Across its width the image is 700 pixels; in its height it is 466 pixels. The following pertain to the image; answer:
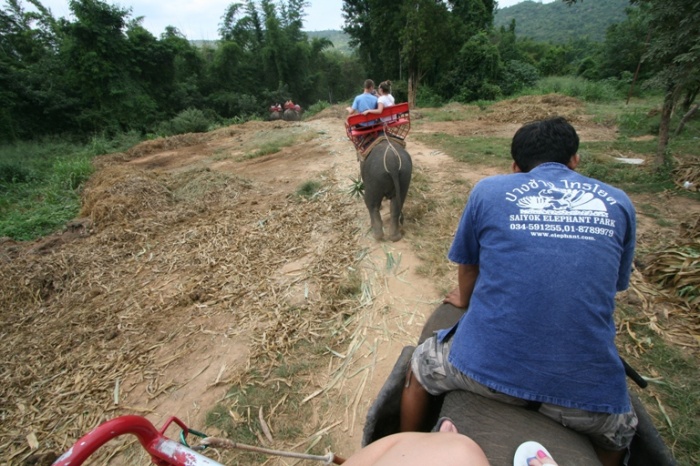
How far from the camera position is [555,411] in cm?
99

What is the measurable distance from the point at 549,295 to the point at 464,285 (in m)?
0.53

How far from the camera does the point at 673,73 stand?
4.36 meters

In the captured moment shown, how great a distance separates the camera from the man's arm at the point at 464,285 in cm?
149

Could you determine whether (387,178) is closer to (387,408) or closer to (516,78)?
(387,408)

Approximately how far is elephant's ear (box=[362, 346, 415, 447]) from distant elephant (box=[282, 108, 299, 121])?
56.1 feet

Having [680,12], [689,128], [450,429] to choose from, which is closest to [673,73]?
[680,12]

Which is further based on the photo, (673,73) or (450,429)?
(673,73)

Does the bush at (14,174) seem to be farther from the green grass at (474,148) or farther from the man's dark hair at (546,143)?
the man's dark hair at (546,143)

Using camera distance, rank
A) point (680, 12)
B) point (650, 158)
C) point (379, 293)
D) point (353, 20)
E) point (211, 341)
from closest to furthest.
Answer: point (211, 341) → point (379, 293) → point (680, 12) → point (650, 158) → point (353, 20)

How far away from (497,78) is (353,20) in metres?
10.5

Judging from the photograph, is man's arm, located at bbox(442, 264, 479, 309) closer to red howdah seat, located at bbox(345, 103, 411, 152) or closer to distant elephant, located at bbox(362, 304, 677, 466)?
distant elephant, located at bbox(362, 304, 677, 466)

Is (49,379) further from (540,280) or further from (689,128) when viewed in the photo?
(689,128)

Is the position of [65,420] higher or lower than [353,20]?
lower

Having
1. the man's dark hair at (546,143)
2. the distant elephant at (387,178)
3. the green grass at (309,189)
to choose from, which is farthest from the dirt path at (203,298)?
the man's dark hair at (546,143)
